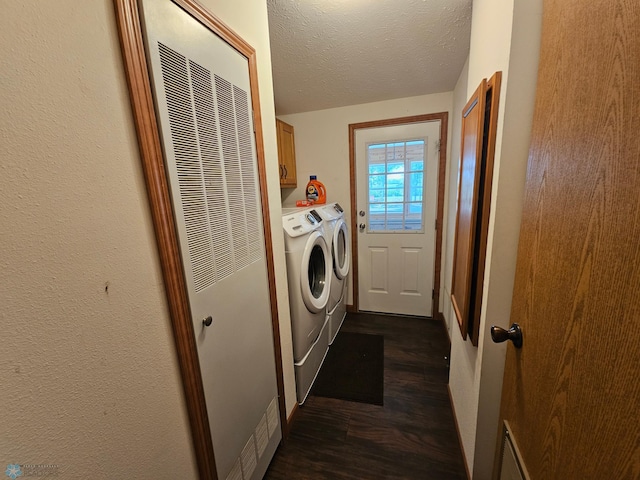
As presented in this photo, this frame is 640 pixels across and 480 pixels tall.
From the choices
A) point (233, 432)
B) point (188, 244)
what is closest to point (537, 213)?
point (188, 244)

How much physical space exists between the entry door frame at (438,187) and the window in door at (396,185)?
154 millimetres

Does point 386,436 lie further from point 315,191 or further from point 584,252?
point 315,191

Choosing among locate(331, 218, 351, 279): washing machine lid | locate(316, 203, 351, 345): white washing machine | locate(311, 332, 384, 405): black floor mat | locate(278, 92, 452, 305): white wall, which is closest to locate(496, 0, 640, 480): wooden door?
locate(311, 332, 384, 405): black floor mat

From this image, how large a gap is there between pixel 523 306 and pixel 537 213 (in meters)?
0.24

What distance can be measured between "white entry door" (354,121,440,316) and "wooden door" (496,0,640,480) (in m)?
1.90

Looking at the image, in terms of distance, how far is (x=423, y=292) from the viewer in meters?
2.69

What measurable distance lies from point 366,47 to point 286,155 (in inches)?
48.0

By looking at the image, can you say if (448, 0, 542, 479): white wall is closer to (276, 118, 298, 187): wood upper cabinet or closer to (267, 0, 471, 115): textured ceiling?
(267, 0, 471, 115): textured ceiling

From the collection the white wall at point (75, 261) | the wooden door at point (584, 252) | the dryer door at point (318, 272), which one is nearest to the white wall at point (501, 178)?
the wooden door at point (584, 252)

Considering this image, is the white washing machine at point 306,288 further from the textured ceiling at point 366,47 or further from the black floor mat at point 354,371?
the textured ceiling at point 366,47

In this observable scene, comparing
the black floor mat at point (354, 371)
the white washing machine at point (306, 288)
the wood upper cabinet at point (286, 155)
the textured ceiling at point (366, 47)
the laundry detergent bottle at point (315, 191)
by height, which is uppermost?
the textured ceiling at point (366, 47)

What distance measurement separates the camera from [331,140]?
103 inches

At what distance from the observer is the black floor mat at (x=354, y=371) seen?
1.74m

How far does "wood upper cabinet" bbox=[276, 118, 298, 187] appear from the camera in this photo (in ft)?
7.97
